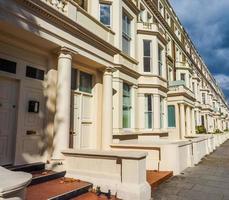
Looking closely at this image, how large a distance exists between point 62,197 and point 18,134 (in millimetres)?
2391

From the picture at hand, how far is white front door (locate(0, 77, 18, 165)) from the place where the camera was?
598cm

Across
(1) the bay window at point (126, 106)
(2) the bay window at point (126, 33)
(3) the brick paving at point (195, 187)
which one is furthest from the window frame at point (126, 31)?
(3) the brick paving at point (195, 187)

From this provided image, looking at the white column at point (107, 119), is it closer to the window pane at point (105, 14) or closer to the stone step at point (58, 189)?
the stone step at point (58, 189)

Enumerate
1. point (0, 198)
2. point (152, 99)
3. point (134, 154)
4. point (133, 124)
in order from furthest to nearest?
point (152, 99), point (133, 124), point (134, 154), point (0, 198)

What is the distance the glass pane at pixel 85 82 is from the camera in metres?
8.80

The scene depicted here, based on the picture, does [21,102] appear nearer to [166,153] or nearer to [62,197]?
[62,197]

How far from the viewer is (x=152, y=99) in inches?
551

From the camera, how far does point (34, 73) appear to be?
22.7 ft

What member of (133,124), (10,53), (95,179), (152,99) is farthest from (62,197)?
(152,99)

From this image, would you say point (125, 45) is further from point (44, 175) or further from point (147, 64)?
point (44, 175)

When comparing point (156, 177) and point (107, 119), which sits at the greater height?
point (107, 119)

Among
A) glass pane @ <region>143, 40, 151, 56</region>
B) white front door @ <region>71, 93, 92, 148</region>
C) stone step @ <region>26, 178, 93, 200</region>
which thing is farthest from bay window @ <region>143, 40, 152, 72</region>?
stone step @ <region>26, 178, 93, 200</region>

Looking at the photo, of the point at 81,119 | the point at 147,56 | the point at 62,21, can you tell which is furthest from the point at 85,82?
the point at 147,56

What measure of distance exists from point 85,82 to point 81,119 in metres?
1.46
